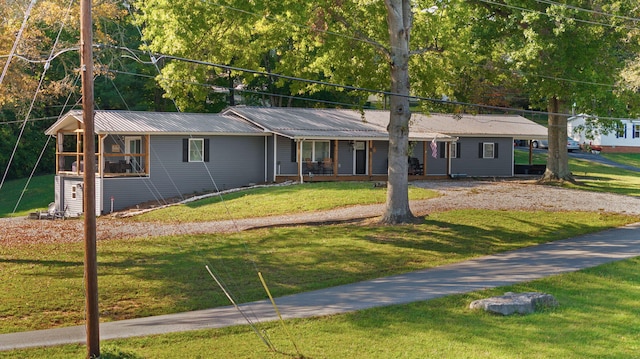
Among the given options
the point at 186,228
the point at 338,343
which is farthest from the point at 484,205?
the point at 338,343

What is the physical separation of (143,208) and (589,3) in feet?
69.9

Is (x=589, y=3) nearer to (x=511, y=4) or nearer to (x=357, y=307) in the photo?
(x=511, y=4)

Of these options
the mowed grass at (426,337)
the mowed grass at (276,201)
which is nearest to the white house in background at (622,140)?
the mowed grass at (276,201)

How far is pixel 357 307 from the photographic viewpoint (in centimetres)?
1658

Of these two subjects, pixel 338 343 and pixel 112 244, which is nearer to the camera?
pixel 338 343

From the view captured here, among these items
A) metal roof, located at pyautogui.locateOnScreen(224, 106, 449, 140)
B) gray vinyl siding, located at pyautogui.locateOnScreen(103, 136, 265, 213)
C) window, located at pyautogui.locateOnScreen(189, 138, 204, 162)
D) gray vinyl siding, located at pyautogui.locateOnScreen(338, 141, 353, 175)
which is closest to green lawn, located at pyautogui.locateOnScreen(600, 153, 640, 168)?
metal roof, located at pyautogui.locateOnScreen(224, 106, 449, 140)

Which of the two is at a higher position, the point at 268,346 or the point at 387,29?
the point at 387,29

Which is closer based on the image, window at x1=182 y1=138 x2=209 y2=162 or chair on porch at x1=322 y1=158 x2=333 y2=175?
window at x1=182 y1=138 x2=209 y2=162

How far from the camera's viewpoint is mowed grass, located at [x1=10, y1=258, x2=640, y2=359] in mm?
13531

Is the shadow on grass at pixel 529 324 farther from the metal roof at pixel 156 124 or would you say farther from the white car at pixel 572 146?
the white car at pixel 572 146

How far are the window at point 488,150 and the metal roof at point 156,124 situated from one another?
15.2 meters

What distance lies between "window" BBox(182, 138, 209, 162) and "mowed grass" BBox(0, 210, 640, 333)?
1301 centimetres

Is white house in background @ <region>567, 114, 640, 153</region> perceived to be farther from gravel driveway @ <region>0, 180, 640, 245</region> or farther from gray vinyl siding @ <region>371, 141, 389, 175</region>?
gravel driveway @ <region>0, 180, 640, 245</region>

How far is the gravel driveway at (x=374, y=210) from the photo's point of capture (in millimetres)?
26922
